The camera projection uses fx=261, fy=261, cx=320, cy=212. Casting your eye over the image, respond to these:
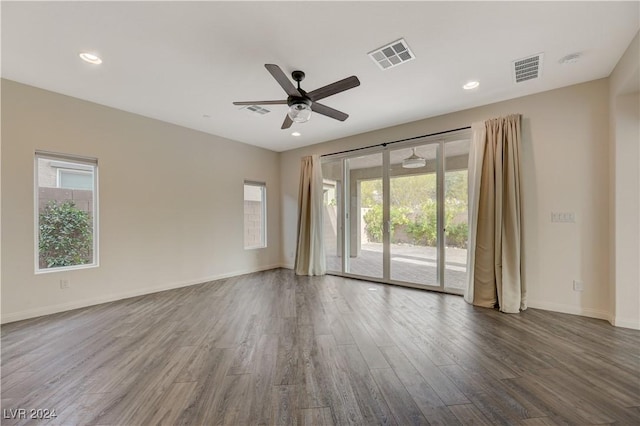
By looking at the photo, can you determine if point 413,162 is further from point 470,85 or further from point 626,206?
point 626,206

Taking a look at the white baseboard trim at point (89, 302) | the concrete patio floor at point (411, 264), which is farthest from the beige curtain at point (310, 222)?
the white baseboard trim at point (89, 302)

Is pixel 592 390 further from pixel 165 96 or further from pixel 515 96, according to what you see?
pixel 165 96

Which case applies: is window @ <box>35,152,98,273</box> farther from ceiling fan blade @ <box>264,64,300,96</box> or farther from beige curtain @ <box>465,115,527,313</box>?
beige curtain @ <box>465,115,527,313</box>

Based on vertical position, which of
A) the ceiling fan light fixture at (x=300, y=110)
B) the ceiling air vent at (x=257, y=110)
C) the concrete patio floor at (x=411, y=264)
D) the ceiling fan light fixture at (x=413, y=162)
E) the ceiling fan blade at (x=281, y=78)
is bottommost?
the concrete patio floor at (x=411, y=264)

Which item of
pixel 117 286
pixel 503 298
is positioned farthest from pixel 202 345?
pixel 503 298

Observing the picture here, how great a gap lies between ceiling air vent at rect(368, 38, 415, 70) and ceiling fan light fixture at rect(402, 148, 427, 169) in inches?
82.1

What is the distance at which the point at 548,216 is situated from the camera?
3426 mm

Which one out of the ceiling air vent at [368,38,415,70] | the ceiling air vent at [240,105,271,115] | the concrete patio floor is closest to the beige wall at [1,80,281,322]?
the ceiling air vent at [240,105,271,115]

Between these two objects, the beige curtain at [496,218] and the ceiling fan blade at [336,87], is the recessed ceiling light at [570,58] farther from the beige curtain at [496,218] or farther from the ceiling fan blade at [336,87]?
the ceiling fan blade at [336,87]

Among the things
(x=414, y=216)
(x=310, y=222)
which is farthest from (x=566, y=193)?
(x=310, y=222)

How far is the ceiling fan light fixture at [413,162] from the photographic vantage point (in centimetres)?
453

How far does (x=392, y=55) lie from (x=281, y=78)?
1.16 metres

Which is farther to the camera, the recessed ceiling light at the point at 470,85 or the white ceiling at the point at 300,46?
the recessed ceiling light at the point at 470,85

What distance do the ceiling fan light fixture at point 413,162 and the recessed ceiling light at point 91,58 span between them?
4.36 metres
